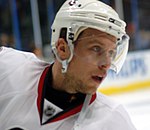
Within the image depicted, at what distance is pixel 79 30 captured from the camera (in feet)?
4.04

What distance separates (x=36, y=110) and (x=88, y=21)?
28 cm

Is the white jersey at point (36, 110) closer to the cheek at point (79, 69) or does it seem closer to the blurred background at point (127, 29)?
the cheek at point (79, 69)

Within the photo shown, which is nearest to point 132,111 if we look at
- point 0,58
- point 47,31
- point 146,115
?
point 146,115

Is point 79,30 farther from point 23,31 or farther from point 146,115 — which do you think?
point 23,31

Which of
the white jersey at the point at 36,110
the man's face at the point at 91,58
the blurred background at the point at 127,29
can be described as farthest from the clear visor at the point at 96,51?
the blurred background at the point at 127,29

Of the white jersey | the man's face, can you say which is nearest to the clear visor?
the man's face

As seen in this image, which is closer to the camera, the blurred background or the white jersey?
the white jersey

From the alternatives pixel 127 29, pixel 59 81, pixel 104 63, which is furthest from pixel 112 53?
pixel 127 29

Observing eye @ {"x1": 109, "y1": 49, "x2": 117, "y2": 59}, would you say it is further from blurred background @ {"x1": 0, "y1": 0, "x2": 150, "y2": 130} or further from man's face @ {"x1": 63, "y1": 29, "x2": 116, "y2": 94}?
blurred background @ {"x1": 0, "y1": 0, "x2": 150, "y2": 130}

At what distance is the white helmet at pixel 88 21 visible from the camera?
47.4 inches

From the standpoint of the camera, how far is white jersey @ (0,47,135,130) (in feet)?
4.02

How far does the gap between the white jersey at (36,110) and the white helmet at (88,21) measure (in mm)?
107

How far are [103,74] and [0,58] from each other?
0.37 meters

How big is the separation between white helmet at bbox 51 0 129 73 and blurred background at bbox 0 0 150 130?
3047 mm
